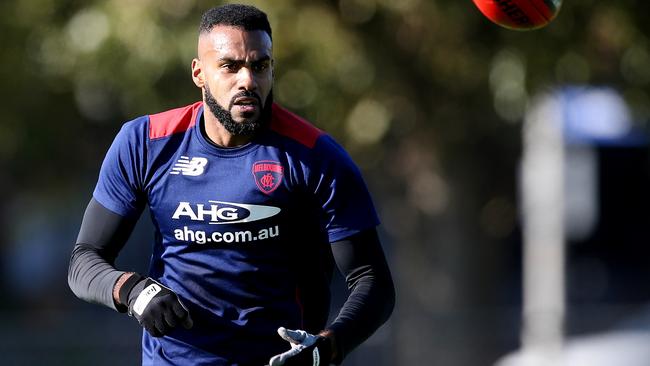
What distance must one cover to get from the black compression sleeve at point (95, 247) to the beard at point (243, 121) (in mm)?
525

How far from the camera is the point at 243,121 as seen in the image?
4.88m

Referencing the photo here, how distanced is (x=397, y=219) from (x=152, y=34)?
5.17 metres

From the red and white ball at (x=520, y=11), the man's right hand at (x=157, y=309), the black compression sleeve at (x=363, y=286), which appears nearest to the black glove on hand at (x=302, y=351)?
the black compression sleeve at (x=363, y=286)

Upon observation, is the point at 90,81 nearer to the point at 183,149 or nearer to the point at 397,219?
the point at 397,219

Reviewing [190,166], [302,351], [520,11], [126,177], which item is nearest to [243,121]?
[190,166]

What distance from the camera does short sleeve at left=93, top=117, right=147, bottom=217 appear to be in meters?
4.97

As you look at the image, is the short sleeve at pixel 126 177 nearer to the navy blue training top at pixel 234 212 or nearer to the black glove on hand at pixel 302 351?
the navy blue training top at pixel 234 212

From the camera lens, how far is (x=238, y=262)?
493 centimetres

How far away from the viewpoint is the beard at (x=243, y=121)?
4.88m

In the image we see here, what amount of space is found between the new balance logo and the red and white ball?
72.9 inches

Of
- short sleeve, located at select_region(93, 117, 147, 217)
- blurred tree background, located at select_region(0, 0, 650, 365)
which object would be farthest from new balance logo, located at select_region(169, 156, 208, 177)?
blurred tree background, located at select_region(0, 0, 650, 365)

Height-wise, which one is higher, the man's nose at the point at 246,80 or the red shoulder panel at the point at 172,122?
the man's nose at the point at 246,80

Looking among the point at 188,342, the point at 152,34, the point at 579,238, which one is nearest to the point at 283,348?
the point at 188,342

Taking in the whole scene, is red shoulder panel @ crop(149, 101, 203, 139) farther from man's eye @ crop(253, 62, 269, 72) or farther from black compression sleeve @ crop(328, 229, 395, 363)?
black compression sleeve @ crop(328, 229, 395, 363)
